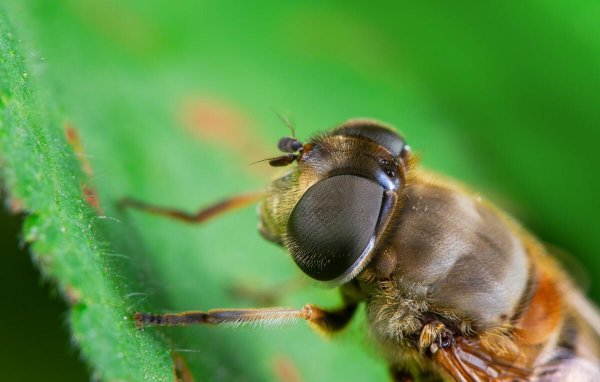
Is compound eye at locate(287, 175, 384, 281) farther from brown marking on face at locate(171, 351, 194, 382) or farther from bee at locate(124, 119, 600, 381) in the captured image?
brown marking on face at locate(171, 351, 194, 382)

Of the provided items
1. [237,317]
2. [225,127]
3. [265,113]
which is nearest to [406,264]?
[237,317]

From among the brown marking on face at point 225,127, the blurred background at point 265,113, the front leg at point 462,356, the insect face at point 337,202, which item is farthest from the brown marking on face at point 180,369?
the brown marking on face at point 225,127

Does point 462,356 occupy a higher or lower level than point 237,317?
higher

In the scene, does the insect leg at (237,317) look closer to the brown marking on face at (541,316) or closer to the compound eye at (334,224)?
the compound eye at (334,224)

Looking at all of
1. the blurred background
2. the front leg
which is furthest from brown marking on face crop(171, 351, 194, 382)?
the front leg

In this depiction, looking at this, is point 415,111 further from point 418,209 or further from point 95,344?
point 95,344

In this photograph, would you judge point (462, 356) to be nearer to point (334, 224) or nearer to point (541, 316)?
point (541, 316)
